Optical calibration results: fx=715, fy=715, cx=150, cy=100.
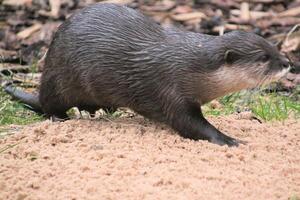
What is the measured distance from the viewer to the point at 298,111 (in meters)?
5.27

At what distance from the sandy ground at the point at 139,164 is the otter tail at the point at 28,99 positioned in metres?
0.94

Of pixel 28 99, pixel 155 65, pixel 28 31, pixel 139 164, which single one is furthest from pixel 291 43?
pixel 139 164

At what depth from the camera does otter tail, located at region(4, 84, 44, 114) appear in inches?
211

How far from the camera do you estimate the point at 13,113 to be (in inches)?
213

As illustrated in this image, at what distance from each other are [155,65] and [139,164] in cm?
87

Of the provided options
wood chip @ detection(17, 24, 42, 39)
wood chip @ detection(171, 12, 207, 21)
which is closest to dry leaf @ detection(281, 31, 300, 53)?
wood chip @ detection(171, 12, 207, 21)

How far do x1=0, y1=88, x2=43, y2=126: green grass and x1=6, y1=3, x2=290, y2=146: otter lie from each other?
1.97 ft

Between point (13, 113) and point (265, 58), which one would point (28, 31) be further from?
point (265, 58)

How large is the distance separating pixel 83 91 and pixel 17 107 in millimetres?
1114

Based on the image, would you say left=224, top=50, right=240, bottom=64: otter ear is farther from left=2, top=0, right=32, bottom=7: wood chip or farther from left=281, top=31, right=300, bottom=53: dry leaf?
left=2, top=0, right=32, bottom=7: wood chip

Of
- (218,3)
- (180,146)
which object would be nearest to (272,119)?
(180,146)

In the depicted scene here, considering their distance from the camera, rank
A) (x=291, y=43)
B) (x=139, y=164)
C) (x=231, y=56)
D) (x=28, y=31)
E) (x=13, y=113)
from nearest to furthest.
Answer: (x=139, y=164), (x=231, y=56), (x=13, y=113), (x=291, y=43), (x=28, y=31)

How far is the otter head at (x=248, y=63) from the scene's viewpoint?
4234 millimetres

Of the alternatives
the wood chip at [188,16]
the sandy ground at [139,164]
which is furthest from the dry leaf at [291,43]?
the sandy ground at [139,164]
